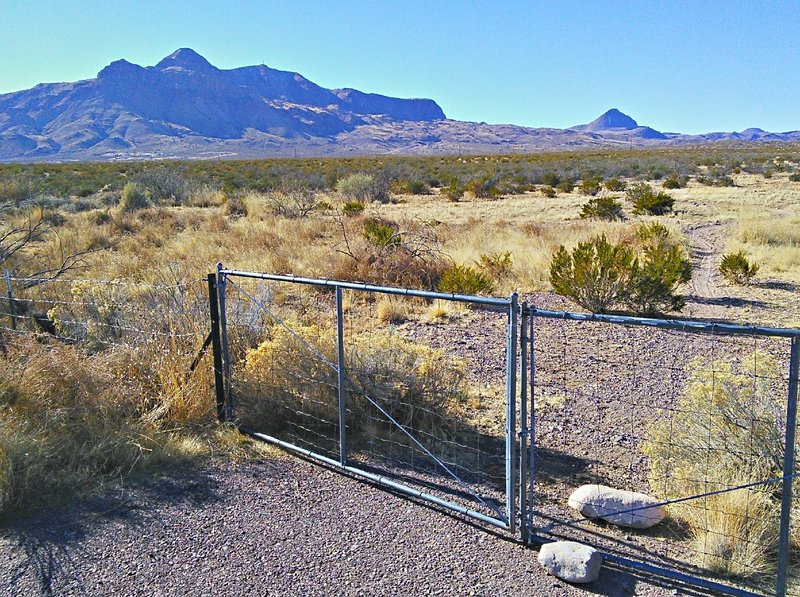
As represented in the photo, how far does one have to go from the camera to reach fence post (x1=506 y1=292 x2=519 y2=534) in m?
4.16

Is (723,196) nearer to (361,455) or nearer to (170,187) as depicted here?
(170,187)

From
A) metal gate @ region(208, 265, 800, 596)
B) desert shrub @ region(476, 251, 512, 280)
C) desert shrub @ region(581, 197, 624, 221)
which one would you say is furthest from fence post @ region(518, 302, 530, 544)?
desert shrub @ region(581, 197, 624, 221)

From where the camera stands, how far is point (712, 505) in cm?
439

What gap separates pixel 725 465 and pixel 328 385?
3.26 m

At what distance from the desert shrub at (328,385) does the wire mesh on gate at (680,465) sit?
1108 mm

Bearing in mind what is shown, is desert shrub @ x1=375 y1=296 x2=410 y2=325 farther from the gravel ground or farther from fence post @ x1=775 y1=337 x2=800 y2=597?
fence post @ x1=775 y1=337 x2=800 y2=597

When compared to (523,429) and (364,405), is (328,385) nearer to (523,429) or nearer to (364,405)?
(364,405)

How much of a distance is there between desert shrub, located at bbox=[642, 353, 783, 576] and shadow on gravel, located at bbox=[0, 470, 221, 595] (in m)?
3.19

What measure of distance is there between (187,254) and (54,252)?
9.72 feet

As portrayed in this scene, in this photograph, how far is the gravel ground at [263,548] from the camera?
12.8ft

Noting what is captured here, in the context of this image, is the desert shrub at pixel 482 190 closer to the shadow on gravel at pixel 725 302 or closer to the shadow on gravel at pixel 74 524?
the shadow on gravel at pixel 725 302

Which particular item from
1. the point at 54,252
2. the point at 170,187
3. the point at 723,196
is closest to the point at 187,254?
the point at 54,252

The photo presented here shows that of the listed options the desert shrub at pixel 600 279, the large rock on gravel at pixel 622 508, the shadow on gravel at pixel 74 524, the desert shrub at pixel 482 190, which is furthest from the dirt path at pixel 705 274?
the desert shrub at pixel 482 190

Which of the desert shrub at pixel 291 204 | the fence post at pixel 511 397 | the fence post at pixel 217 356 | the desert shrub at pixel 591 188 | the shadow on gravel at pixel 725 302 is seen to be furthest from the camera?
the desert shrub at pixel 591 188
